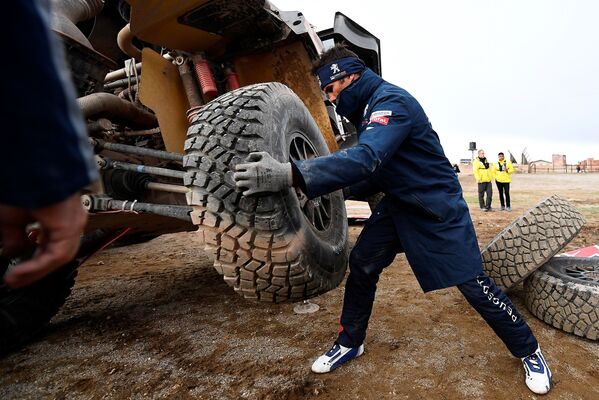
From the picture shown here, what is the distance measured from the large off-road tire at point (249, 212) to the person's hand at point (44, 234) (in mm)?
1186

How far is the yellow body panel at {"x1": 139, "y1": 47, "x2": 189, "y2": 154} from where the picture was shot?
283 centimetres

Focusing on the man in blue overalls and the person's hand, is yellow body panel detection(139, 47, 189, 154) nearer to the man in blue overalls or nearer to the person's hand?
the man in blue overalls

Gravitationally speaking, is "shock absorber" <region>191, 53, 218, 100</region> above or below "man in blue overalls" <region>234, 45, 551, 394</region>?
above

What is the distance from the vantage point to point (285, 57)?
3141 mm

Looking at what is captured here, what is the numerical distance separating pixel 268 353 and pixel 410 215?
3.67 ft

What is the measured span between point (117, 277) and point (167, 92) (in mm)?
2475

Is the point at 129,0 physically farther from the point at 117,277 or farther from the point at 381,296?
the point at 117,277

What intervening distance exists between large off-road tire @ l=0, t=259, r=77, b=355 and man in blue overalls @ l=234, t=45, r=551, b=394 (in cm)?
191

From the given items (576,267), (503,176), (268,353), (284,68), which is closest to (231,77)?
(284,68)

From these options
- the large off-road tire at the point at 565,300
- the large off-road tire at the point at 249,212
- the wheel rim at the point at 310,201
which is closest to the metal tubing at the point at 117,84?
the wheel rim at the point at 310,201

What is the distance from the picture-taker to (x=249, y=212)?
1836mm

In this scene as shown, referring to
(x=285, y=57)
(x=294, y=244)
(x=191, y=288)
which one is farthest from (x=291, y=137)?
(x=191, y=288)

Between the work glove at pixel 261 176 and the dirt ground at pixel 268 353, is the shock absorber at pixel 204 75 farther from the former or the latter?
the dirt ground at pixel 268 353

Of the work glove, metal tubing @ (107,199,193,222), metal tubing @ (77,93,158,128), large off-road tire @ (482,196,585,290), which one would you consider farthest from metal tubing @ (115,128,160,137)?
large off-road tire @ (482,196,585,290)
